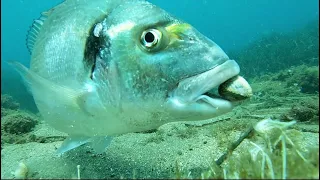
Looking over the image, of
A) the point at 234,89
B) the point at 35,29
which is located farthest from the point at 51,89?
the point at 234,89

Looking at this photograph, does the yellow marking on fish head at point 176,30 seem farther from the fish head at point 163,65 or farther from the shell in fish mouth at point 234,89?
the shell in fish mouth at point 234,89

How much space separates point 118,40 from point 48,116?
51.3 inches

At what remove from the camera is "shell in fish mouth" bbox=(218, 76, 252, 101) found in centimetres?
229

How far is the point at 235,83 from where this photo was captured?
230 cm

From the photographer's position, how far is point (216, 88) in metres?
2.36

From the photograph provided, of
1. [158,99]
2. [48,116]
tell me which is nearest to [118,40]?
[158,99]

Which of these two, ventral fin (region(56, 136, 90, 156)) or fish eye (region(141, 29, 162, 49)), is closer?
fish eye (region(141, 29, 162, 49))

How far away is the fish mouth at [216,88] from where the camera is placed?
224 centimetres

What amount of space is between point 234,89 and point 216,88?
0.15 metres

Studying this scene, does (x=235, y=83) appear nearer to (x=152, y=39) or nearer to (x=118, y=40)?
(x=152, y=39)

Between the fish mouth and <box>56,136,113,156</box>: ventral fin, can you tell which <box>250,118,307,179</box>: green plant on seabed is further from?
<box>56,136,113,156</box>: ventral fin

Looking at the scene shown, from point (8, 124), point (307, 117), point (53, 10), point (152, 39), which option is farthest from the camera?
point (8, 124)

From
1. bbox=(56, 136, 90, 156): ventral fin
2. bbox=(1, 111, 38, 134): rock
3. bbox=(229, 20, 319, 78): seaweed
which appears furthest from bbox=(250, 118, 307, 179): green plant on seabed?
bbox=(229, 20, 319, 78): seaweed

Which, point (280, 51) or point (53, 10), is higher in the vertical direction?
point (280, 51)
